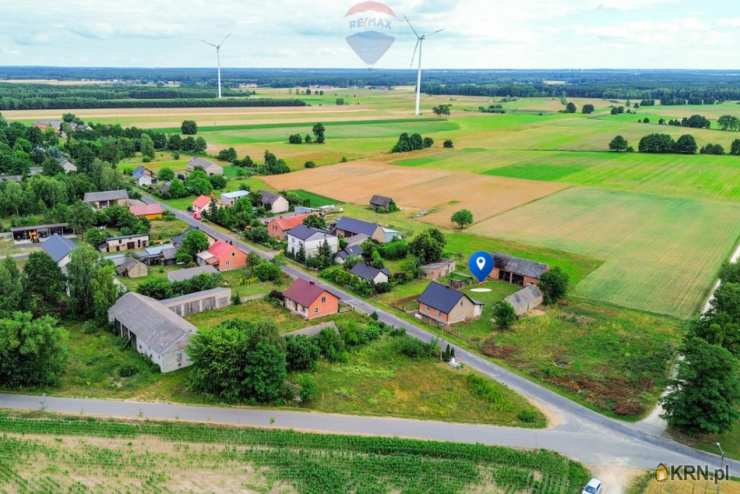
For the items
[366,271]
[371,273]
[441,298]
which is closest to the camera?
[441,298]

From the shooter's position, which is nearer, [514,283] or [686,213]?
[514,283]

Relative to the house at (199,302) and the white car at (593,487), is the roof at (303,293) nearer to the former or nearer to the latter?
the house at (199,302)

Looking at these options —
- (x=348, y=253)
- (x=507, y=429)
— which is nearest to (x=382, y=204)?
(x=348, y=253)

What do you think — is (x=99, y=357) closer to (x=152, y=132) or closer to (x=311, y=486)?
(x=311, y=486)

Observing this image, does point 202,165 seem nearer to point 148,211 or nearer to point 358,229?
point 148,211

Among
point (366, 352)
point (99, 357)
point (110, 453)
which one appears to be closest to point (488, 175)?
point (366, 352)

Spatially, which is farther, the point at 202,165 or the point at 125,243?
the point at 202,165

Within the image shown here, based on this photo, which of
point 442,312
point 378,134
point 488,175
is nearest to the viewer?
point 442,312

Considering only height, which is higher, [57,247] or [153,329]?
[57,247]
